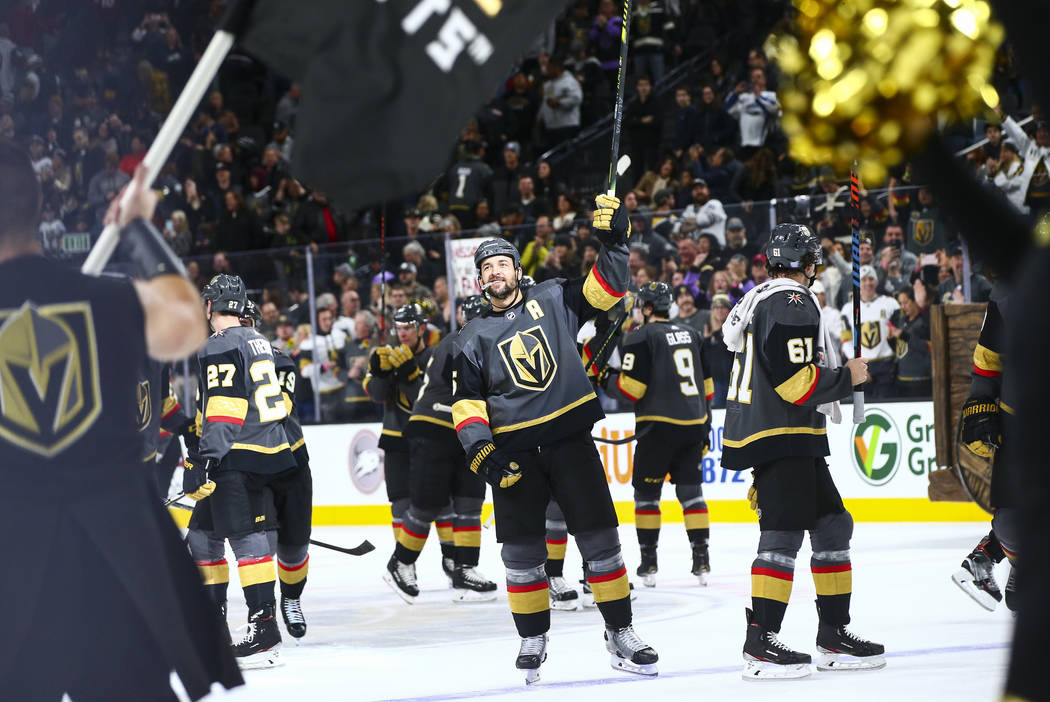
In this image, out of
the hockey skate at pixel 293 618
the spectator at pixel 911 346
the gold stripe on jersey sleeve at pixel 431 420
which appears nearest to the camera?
the hockey skate at pixel 293 618

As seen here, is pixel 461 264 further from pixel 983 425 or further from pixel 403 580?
pixel 983 425

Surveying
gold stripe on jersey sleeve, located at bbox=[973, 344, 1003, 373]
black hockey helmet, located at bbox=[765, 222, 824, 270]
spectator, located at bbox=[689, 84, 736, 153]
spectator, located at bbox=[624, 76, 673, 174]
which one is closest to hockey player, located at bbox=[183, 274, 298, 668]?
black hockey helmet, located at bbox=[765, 222, 824, 270]

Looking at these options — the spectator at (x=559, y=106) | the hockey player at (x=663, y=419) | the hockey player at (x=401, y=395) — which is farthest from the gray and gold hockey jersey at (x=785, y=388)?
the spectator at (x=559, y=106)

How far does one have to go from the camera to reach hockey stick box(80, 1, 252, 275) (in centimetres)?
280

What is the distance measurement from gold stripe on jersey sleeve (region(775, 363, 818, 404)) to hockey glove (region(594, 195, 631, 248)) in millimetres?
886

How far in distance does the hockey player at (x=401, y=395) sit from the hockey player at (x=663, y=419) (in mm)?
1276

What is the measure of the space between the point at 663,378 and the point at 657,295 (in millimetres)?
547

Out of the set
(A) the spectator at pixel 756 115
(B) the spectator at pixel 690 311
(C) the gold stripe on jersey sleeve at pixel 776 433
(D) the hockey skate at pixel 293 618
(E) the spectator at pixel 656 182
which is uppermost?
(A) the spectator at pixel 756 115

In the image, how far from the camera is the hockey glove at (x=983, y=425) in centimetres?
583

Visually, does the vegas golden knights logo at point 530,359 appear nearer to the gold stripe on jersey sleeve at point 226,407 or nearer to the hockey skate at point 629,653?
the hockey skate at point 629,653

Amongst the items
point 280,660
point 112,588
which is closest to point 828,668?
point 280,660

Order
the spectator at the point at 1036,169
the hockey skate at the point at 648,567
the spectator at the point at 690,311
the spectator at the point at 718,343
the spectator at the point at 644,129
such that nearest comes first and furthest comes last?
1. the hockey skate at the point at 648,567
2. the spectator at the point at 1036,169
3. the spectator at the point at 718,343
4. the spectator at the point at 690,311
5. the spectator at the point at 644,129

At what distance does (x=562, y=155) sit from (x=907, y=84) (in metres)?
14.8

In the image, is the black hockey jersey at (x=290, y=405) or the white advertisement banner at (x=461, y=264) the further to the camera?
the white advertisement banner at (x=461, y=264)
